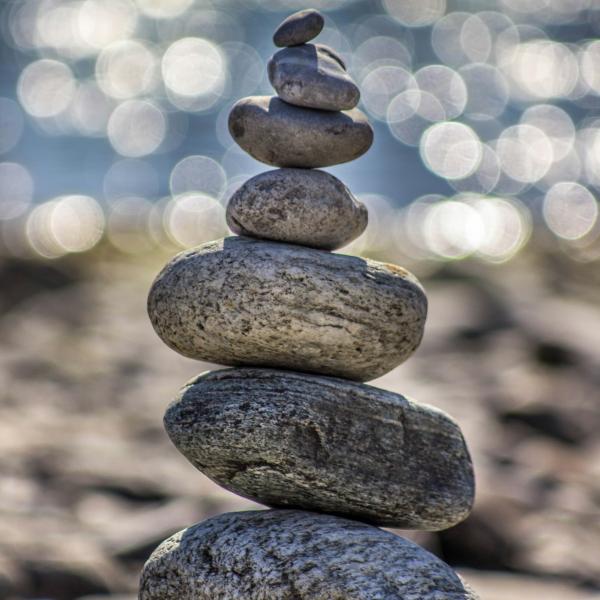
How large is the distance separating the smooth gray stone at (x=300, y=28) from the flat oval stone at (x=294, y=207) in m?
0.53

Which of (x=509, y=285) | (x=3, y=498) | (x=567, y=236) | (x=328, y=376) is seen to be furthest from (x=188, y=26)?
(x=328, y=376)

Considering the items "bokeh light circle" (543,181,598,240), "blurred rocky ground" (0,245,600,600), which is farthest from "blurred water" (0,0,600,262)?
"blurred rocky ground" (0,245,600,600)

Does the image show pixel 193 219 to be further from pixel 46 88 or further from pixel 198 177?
pixel 46 88

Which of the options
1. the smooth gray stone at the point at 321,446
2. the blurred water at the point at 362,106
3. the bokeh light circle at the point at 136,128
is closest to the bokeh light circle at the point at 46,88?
the blurred water at the point at 362,106

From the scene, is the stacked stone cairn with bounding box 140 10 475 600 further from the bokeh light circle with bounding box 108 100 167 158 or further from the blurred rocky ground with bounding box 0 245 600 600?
the bokeh light circle with bounding box 108 100 167 158

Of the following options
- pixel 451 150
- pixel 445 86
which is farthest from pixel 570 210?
pixel 445 86

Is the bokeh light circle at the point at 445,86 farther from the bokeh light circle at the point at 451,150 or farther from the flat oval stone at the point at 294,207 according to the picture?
the flat oval stone at the point at 294,207

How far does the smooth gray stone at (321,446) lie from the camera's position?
441 cm

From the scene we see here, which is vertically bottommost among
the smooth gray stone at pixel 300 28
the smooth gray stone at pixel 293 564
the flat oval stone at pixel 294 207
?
the smooth gray stone at pixel 293 564

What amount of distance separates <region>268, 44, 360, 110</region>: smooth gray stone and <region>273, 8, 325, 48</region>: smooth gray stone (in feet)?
0.21

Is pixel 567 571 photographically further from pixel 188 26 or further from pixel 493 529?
pixel 188 26

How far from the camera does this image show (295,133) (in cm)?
462

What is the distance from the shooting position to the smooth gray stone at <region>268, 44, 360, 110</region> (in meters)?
4.56

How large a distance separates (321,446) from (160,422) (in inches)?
217
